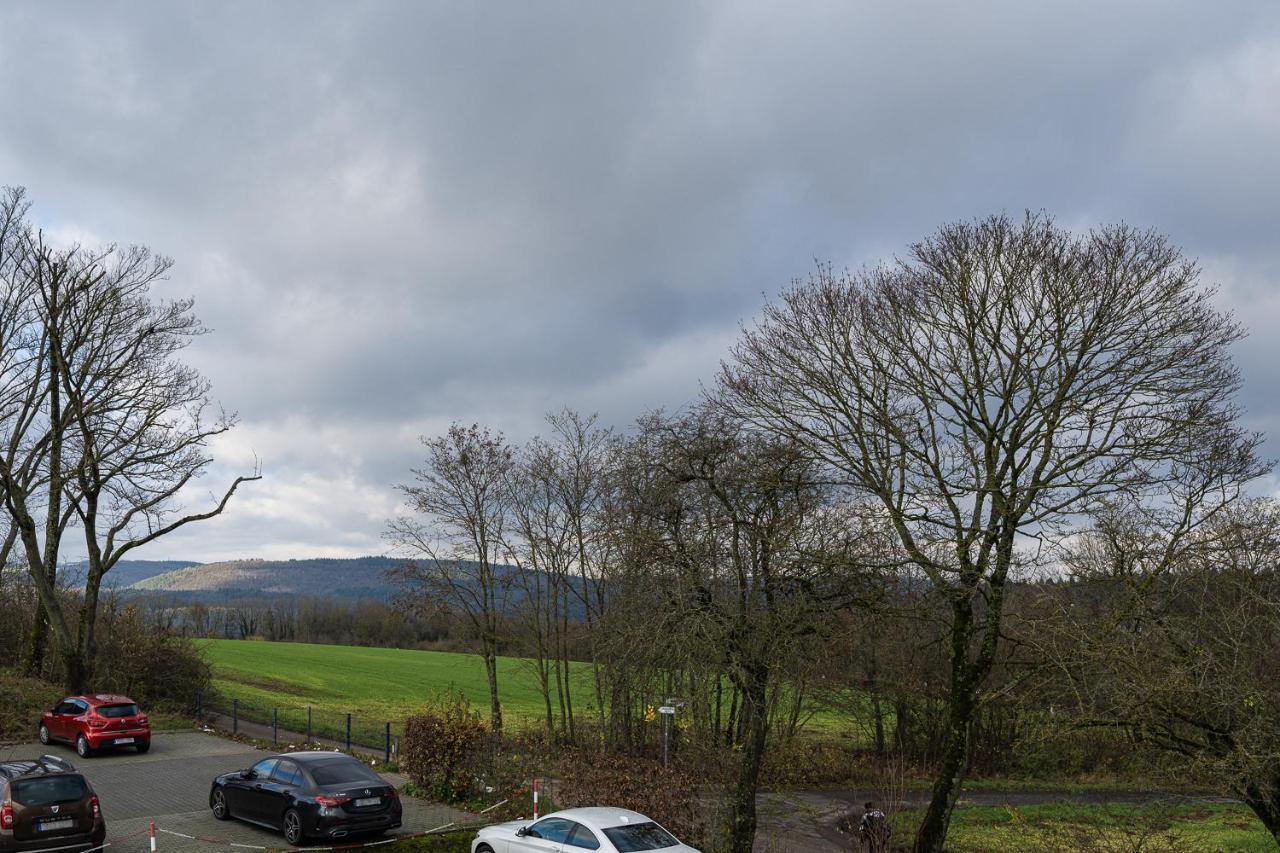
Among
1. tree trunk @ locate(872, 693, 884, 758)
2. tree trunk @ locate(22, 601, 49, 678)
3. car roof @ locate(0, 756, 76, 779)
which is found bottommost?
tree trunk @ locate(872, 693, 884, 758)

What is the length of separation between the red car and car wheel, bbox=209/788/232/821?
9.18m

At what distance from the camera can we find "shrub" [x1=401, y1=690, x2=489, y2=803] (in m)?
20.7

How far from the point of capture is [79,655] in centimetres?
3189

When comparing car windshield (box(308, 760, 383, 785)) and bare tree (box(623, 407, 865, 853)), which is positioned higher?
bare tree (box(623, 407, 865, 853))

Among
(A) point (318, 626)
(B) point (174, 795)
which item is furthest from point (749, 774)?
(A) point (318, 626)

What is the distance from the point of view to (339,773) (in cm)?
1720

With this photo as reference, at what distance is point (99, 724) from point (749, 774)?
1915 cm

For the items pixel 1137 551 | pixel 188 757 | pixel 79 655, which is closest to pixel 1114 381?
pixel 1137 551

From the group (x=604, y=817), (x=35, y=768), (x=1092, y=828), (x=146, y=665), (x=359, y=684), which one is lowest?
(x=1092, y=828)

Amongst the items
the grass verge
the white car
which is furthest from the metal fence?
the grass verge

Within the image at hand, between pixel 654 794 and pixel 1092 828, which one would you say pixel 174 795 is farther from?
pixel 1092 828

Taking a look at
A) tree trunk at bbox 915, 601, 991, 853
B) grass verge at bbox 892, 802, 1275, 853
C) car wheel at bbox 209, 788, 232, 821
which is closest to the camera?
tree trunk at bbox 915, 601, 991, 853

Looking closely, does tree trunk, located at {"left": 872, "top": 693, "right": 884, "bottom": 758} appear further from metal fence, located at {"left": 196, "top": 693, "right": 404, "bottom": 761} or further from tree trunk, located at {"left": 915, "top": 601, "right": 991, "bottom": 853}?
metal fence, located at {"left": 196, "top": 693, "right": 404, "bottom": 761}

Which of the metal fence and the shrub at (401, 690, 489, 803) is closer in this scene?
the shrub at (401, 690, 489, 803)
